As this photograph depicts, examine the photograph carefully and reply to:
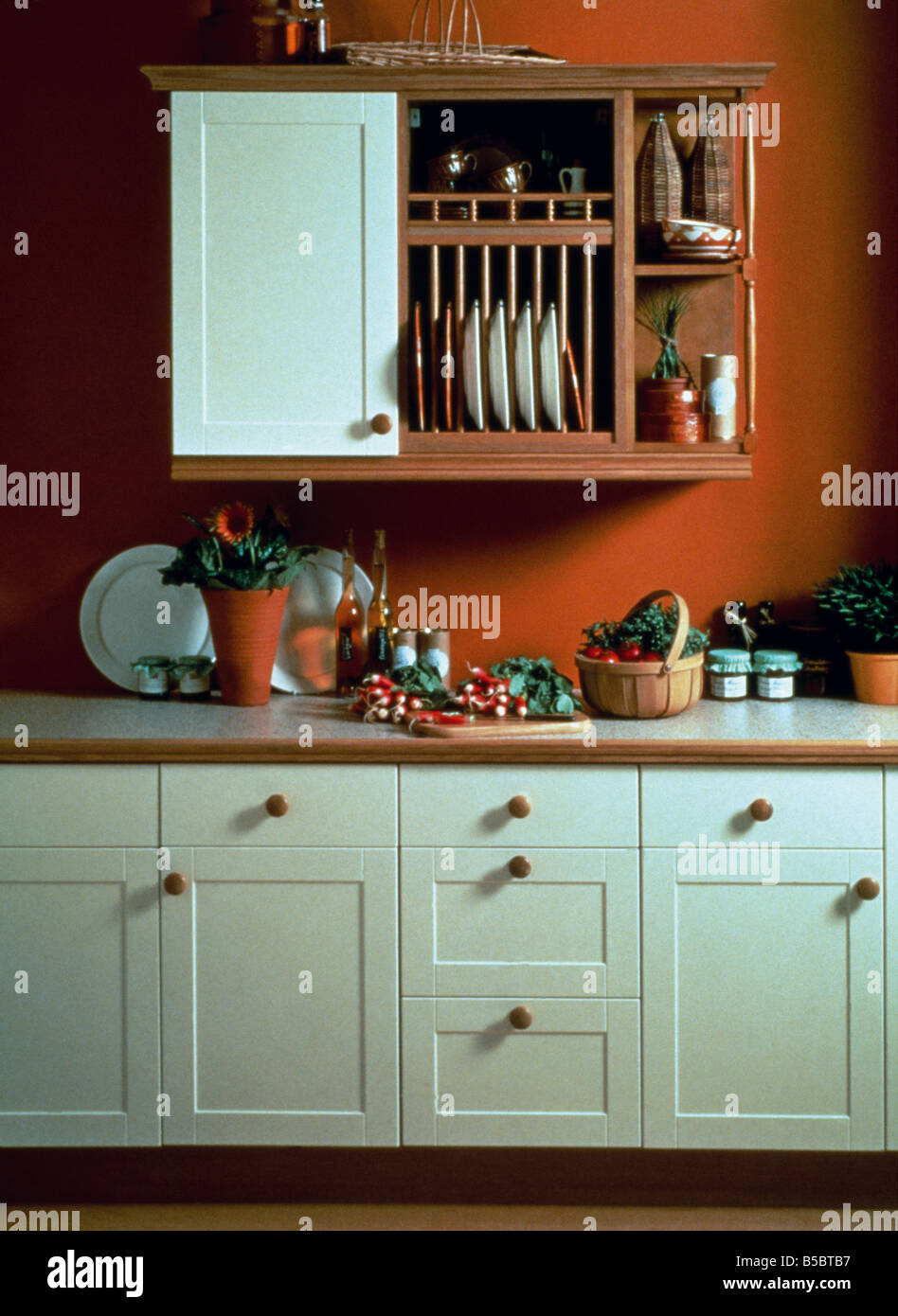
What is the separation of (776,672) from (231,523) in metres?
1.15

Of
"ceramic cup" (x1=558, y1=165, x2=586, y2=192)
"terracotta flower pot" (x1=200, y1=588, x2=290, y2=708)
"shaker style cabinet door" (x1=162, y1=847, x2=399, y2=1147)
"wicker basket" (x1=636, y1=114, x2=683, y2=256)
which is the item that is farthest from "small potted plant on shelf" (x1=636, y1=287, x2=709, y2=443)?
"shaker style cabinet door" (x1=162, y1=847, x2=399, y2=1147)

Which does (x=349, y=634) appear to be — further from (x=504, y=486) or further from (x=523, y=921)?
(x=523, y=921)

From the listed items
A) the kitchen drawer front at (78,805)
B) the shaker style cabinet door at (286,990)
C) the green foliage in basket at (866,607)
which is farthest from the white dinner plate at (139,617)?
the green foliage in basket at (866,607)

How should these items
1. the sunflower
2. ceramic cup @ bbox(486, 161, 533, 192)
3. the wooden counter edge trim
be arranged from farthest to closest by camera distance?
the sunflower
ceramic cup @ bbox(486, 161, 533, 192)
the wooden counter edge trim

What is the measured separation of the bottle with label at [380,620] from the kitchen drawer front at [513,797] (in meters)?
0.45

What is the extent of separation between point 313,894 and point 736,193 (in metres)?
1.71

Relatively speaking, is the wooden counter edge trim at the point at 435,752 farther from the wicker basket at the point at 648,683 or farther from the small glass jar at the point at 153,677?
the small glass jar at the point at 153,677

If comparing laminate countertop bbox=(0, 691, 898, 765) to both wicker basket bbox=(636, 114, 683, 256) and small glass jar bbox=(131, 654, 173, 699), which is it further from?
wicker basket bbox=(636, 114, 683, 256)

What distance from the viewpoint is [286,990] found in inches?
95.8

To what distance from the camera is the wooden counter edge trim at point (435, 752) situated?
2.37m

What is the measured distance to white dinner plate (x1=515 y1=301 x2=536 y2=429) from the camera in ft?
8.48

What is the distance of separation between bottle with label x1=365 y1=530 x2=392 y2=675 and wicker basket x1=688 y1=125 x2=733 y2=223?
0.92 m

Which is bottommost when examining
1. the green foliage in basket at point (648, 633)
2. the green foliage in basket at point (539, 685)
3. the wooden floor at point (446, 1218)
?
the wooden floor at point (446, 1218)
